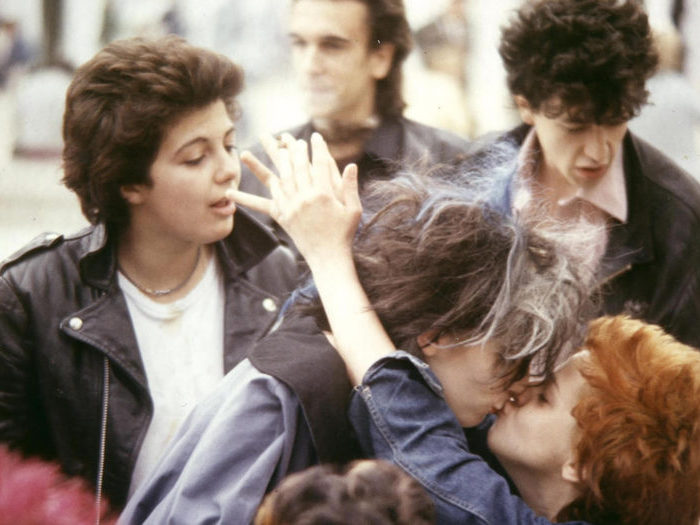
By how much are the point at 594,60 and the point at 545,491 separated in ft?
3.48

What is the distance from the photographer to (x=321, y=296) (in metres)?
1.53

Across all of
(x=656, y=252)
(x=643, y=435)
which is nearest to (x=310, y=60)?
(x=656, y=252)

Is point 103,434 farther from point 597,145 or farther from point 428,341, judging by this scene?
point 597,145

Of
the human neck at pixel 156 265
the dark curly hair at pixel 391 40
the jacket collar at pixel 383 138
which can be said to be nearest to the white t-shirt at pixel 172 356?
the human neck at pixel 156 265

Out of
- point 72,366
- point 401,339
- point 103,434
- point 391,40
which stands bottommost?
point 103,434

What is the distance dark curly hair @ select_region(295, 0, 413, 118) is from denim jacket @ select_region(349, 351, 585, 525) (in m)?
1.19

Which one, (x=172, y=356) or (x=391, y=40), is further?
(x=391, y=40)

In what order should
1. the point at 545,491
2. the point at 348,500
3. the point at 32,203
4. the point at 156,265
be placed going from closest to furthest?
the point at 348,500
the point at 545,491
the point at 156,265
the point at 32,203

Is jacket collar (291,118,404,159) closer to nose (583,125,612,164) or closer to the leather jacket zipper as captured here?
nose (583,125,612,164)

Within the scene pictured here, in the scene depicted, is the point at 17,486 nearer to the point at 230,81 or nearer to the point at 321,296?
the point at 321,296

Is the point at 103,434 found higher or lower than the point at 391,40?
lower

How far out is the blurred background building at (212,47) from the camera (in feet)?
7.58

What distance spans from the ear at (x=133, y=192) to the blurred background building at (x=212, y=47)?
0.28 m

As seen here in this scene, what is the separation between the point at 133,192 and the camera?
200 cm
